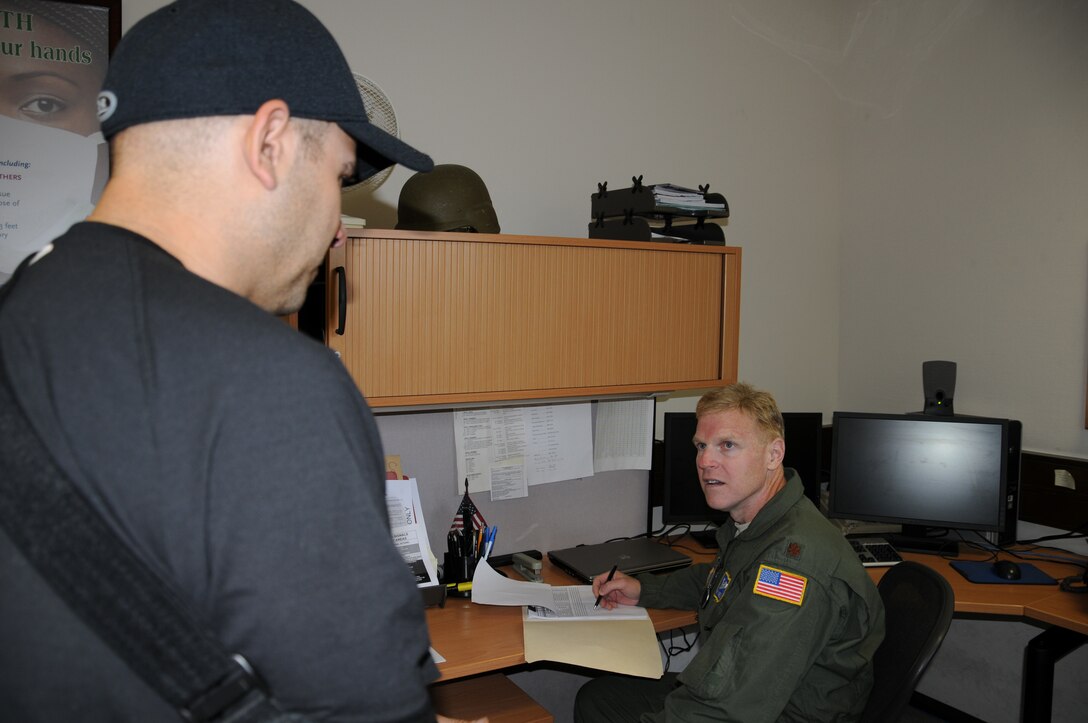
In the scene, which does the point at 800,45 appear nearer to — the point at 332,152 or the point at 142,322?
the point at 332,152

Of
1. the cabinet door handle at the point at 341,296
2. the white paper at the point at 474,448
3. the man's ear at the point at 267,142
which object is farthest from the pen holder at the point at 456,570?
the man's ear at the point at 267,142

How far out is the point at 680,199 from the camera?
227 cm

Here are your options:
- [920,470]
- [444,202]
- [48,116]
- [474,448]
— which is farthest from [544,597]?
[48,116]

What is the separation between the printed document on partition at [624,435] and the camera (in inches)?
99.6

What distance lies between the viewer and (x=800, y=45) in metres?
3.28

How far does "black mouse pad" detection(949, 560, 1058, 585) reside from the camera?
7.50ft

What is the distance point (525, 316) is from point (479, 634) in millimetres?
784

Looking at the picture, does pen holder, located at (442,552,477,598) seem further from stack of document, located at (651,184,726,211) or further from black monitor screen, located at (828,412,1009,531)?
black monitor screen, located at (828,412,1009,531)

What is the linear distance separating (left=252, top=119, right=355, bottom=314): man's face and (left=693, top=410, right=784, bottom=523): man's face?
1432 millimetres

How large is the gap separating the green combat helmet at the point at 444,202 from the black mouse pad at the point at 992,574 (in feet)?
5.71

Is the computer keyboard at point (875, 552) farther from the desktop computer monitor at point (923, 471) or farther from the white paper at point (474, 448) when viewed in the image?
the white paper at point (474, 448)

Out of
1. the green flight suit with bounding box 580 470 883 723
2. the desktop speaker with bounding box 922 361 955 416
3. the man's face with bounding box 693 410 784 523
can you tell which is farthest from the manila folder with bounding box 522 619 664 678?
the desktop speaker with bounding box 922 361 955 416

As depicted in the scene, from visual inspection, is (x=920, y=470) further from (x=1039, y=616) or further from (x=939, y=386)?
(x=1039, y=616)

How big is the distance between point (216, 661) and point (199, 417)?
159mm
